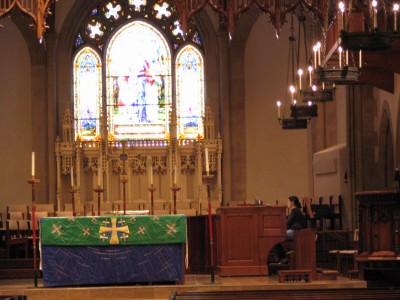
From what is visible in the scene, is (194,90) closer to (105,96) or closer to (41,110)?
(105,96)

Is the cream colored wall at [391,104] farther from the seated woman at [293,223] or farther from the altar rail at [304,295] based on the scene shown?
the altar rail at [304,295]

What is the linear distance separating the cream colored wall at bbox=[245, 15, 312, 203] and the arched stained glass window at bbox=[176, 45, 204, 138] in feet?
4.34

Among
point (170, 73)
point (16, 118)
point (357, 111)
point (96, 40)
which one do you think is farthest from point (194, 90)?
point (357, 111)

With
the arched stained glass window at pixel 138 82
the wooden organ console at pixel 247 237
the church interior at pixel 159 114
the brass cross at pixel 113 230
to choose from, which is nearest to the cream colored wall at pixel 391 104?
the church interior at pixel 159 114

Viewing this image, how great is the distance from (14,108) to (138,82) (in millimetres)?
3153

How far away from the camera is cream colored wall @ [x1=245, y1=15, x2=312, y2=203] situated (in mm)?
24641

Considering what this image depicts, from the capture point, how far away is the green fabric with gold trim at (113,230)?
12.6 m

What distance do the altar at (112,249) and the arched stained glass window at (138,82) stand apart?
41.1 ft

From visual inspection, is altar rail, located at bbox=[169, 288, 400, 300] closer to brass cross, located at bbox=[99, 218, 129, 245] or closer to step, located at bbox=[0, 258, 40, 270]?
brass cross, located at bbox=[99, 218, 129, 245]

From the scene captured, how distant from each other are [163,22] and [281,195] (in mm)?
5370

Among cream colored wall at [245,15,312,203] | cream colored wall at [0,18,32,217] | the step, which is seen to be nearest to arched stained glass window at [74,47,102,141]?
cream colored wall at [0,18,32,217]

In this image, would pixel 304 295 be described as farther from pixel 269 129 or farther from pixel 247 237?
pixel 269 129

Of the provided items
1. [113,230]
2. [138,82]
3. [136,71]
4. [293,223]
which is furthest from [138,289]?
[136,71]

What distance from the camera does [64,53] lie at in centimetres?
2522
